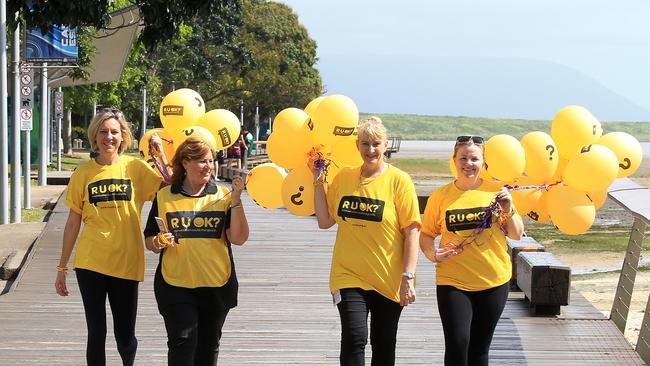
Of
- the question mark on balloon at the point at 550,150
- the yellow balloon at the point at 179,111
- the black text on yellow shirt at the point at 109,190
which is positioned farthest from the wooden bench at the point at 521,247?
the black text on yellow shirt at the point at 109,190

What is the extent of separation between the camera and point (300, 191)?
6676 millimetres

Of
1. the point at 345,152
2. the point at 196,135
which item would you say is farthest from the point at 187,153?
the point at 345,152

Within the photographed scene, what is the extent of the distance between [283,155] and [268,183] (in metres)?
0.24

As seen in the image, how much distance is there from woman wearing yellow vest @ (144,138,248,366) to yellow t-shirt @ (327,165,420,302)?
58 cm

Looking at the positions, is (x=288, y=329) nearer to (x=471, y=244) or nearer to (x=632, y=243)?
(x=632, y=243)

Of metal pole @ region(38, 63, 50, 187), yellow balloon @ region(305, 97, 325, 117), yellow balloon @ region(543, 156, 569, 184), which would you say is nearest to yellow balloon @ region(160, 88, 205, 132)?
yellow balloon @ region(305, 97, 325, 117)

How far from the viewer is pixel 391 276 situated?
6.20 meters

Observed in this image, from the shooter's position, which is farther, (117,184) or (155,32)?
(155,32)

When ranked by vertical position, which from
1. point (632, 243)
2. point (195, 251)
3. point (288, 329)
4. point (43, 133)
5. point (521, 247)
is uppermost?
point (195, 251)

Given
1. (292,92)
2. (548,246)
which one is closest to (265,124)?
(292,92)

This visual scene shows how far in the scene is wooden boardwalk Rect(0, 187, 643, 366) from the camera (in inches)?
326

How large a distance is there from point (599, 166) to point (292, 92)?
76.6 m

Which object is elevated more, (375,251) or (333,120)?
(333,120)

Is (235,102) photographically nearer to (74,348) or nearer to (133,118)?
(133,118)
